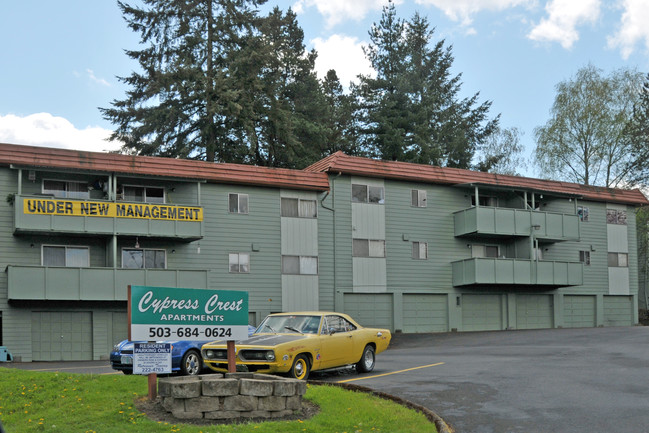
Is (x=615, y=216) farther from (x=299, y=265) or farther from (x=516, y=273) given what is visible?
(x=299, y=265)

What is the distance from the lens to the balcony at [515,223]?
125 ft

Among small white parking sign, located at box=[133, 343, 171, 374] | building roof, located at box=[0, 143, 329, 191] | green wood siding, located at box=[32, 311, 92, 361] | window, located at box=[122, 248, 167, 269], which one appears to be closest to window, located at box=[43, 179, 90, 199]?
building roof, located at box=[0, 143, 329, 191]

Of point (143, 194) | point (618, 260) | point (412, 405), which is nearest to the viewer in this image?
point (412, 405)

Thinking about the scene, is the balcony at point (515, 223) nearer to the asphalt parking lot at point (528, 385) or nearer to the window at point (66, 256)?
the asphalt parking lot at point (528, 385)

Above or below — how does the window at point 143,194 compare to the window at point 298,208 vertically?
above

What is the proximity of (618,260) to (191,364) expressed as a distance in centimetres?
3438

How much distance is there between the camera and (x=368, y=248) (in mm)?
36250

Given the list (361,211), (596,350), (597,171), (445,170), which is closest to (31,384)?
(596,350)

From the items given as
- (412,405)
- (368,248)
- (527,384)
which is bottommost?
(527,384)

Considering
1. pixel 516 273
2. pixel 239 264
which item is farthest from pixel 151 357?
pixel 516 273

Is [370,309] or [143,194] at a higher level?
[143,194]

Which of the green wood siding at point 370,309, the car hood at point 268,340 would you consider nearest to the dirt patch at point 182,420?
the car hood at point 268,340

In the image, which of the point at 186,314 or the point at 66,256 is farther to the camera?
the point at 66,256

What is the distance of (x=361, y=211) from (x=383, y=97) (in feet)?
65.3
